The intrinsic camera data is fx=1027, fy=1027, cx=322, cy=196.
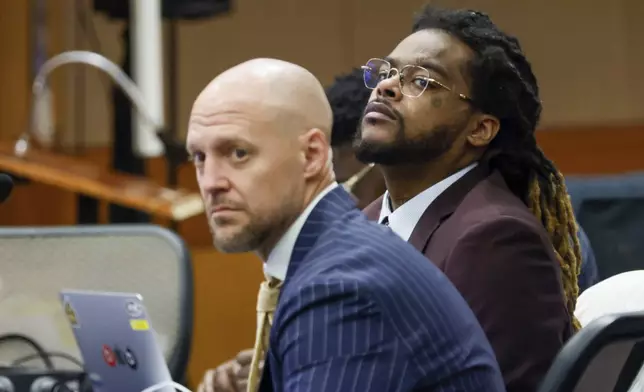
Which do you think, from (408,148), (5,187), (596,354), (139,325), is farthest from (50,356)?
(596,354)

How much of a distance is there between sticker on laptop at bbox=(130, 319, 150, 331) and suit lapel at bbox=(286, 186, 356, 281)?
0.81 ft

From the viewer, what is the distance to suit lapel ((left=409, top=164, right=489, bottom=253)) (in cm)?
174

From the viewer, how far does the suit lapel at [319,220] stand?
1.21 meters

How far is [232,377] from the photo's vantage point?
1720mm

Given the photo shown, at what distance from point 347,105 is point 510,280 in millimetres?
1172

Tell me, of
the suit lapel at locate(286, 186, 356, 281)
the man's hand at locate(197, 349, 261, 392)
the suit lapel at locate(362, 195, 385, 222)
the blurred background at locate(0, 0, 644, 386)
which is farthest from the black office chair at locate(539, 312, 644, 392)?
the blurred background at locate(0, 0, 644, 386)

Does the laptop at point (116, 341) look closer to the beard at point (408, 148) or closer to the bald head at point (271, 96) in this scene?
the bald head at point (271, 96)

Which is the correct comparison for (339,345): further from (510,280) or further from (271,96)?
(510,280)

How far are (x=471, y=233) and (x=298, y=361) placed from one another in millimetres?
612

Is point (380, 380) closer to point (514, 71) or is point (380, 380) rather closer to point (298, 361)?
point (298, 361)

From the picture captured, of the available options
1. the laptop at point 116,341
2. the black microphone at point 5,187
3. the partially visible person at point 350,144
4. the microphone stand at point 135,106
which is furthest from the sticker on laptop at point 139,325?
the microphone stand at point 135,106

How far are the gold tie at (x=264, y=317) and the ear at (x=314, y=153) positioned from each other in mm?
145

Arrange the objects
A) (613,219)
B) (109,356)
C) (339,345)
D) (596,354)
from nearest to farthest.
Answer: (596,354)
(339,345)
(109,356)
(613,219)

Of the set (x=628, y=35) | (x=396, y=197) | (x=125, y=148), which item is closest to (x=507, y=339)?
(x=396, y=197)
